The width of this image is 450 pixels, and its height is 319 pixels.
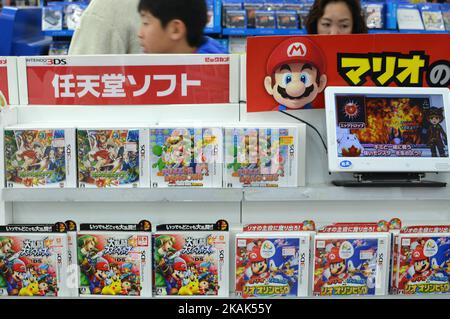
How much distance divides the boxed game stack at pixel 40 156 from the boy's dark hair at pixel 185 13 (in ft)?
2.10

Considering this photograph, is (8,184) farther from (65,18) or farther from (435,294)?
(65,18)

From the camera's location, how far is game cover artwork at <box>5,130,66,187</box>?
1.90 meters

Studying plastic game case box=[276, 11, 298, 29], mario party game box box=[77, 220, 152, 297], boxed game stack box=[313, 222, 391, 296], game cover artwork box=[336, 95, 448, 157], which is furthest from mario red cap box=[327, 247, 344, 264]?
plastic game case box=[276, 11, 298, 29]

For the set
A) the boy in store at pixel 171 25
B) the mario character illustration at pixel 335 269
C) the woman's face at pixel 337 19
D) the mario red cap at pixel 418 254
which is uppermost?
the woman's face at pixel 337 19

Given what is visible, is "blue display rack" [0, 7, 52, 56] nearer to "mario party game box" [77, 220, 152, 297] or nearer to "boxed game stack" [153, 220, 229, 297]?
"mario party game box" [77, 220, 152, 297]

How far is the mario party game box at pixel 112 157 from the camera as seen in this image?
1.89m

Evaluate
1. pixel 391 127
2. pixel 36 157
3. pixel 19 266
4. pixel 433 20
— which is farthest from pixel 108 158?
pixel 433 20

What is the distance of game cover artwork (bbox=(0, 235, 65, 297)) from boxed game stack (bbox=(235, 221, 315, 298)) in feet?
2.03

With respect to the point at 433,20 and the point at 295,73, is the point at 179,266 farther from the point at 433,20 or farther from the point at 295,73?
the point at 433,20

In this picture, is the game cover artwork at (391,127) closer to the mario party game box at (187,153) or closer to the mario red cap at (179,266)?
the mario party game box at (187,153)

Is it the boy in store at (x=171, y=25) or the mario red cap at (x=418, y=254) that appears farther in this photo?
the boy in store at (x=171, y=25)

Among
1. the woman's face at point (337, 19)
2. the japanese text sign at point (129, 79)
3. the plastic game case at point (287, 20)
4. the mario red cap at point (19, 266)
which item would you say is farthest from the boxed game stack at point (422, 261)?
the plastic game case at point (287, 20)

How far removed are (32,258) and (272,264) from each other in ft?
2.67
